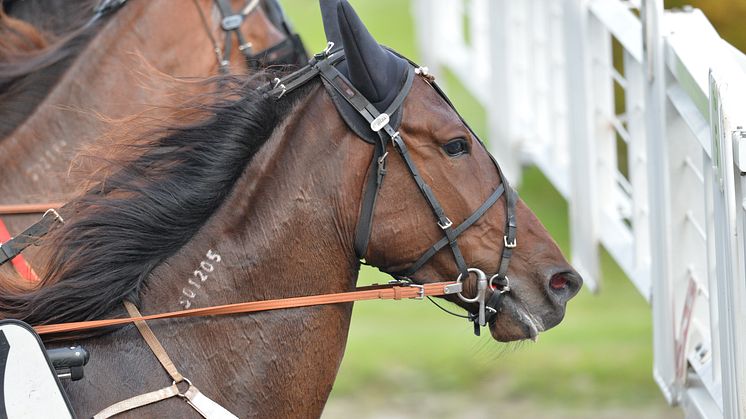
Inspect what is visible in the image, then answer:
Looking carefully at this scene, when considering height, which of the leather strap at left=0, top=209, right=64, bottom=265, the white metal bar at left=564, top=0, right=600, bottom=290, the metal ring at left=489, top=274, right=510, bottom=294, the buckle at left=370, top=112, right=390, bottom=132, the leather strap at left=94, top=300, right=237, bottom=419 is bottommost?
the white metal bar at left=564, top=0, right=600, bottom=290

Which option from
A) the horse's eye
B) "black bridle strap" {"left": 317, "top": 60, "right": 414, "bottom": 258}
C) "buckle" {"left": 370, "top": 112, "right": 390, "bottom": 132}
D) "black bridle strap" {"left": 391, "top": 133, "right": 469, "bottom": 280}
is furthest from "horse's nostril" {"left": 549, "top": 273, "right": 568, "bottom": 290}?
"buckle" {"left": 370, "top": 112, "right": 390, "bottom": 132}

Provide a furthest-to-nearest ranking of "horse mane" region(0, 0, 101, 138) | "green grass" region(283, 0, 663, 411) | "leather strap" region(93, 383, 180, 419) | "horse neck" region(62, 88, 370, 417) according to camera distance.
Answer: "green grass" region(283, 0, 663, 411)
"horse mane" region(0, 0, 101, 138)
"horse neck" region(62, 88, 370, 417)
"leather strap" region(93, 383, 180, 419)

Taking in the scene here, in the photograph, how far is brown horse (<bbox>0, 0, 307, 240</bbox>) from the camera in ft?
15.6

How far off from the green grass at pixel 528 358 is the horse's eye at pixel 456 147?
125 inches

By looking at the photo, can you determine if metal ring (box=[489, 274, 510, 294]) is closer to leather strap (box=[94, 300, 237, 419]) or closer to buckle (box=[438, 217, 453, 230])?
buckle (box=[438, 217, 453, 230])

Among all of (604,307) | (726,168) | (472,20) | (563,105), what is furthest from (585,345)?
(726,168)

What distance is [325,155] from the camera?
134 inches

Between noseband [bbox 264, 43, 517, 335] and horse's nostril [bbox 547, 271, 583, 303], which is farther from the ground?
noseband [bbox 264, 43, 517, 335]

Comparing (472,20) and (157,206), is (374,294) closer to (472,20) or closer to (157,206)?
(157,206)

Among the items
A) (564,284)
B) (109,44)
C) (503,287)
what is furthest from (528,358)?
(503,287)

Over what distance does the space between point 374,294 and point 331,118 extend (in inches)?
21.7

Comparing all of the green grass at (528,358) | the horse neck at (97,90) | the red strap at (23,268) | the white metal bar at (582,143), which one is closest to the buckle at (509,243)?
the red strap at (23,268)

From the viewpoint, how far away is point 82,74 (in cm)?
499

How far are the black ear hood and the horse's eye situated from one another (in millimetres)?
176
